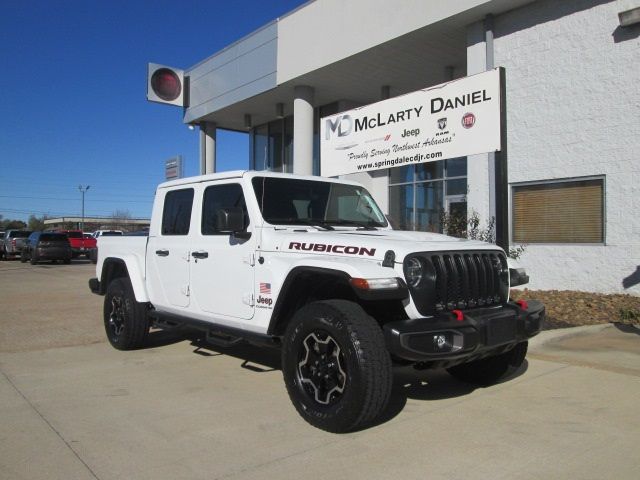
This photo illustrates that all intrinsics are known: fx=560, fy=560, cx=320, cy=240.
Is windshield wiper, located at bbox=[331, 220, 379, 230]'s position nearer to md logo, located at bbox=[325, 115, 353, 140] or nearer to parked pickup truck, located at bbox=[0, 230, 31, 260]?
md logo, located at bbox=[325, 115, 353, 140]

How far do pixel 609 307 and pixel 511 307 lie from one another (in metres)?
5.68

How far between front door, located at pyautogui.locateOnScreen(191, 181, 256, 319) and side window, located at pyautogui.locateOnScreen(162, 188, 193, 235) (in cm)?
29

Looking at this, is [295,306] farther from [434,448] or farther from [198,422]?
[434,448]

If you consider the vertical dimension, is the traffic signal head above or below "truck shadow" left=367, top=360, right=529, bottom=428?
above

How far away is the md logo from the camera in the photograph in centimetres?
1062

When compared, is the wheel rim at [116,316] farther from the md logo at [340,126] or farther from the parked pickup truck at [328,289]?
the md logo at [340,126]

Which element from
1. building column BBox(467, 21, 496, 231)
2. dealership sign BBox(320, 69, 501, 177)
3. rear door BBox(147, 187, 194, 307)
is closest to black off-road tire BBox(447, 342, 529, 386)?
rear door BBox(147, 187, 194, 307)

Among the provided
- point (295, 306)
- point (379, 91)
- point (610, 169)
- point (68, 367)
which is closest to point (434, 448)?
point (295, 306)

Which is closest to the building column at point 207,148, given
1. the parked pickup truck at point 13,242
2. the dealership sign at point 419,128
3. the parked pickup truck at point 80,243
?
the parked pickup truck at point 80,243

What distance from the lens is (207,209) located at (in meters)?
5.57

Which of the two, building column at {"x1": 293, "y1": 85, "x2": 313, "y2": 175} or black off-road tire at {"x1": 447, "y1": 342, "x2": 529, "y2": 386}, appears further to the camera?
building column at {"x1": 293, "y1": 85, "x2": 313, "y2": 175}

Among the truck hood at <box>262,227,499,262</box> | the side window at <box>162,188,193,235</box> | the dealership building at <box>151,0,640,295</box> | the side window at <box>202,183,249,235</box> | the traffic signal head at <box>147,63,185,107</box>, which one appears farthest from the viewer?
the traffic signal head at <box>147,63,185,107</box>

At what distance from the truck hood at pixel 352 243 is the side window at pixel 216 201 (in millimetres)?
624

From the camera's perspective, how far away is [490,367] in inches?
202
